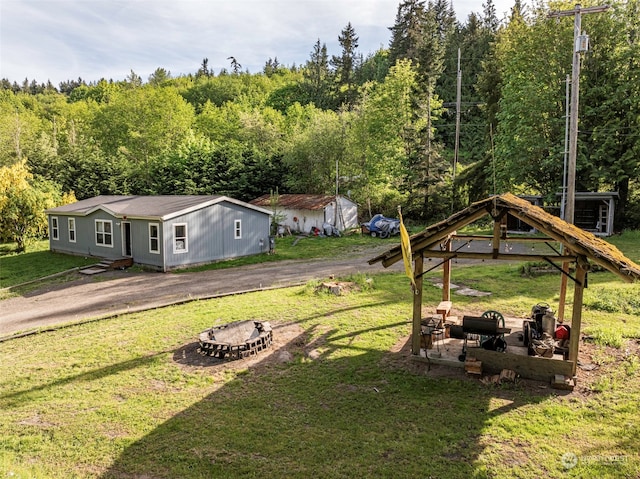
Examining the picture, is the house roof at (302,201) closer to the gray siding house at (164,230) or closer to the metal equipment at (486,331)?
the gray siding house at (164,230)

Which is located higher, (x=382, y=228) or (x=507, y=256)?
(x=507, y=256)

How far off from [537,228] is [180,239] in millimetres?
16331

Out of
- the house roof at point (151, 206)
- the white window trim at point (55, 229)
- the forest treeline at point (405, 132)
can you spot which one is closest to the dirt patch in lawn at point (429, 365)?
the house roof at point (151, 206)

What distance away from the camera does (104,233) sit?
2250 centimetres

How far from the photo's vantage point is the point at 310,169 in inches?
1534

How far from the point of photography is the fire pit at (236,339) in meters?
9.17

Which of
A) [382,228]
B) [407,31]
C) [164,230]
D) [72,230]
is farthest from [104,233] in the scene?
[407,31]

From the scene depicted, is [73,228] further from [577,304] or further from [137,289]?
[577,304]

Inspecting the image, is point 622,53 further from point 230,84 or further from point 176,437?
point 230,84

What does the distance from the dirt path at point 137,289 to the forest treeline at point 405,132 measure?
1215cm

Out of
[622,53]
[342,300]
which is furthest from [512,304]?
[622,53]

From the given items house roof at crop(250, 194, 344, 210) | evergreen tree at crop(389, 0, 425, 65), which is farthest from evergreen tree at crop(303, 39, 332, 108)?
house roof at crop(250, 194, 344, 210)

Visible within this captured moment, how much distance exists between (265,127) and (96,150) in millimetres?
17933

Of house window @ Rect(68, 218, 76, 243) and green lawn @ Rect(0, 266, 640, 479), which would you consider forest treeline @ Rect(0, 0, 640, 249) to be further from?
green lawn @ Rect(0, 266, 640, 479)
